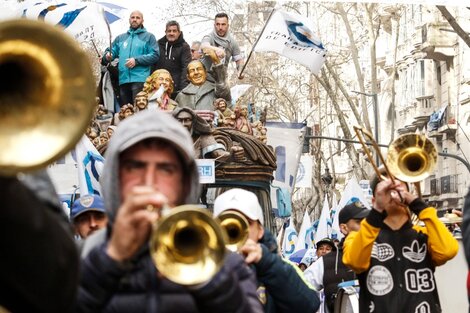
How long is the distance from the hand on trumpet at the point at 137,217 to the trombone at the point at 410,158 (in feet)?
12.1

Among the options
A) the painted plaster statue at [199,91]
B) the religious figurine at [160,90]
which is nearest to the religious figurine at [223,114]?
the painted plaster statue at [199,91]

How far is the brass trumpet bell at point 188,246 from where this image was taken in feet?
10.2

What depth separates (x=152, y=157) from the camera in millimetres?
3449

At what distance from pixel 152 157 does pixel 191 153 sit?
0.10 meters

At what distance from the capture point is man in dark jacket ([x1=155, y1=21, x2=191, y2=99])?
16.5 meters

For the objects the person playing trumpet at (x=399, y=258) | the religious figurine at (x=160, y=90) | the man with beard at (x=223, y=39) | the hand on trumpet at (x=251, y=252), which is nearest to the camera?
the hand on trumpet at (x=251, y=252)

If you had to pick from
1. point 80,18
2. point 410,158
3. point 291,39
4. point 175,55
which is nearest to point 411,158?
point 410,158

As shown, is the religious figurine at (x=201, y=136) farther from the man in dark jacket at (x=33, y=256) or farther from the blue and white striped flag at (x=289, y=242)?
the man in dark jacket at (x=33, y=256)

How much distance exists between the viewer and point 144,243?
3160 millimetres

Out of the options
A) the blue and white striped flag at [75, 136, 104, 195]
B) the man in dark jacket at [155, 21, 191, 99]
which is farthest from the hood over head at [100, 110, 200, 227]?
the man in dark jacket at [155, 21, 191, 99]

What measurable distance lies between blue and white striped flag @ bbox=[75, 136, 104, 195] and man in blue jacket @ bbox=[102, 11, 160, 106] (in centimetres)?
428

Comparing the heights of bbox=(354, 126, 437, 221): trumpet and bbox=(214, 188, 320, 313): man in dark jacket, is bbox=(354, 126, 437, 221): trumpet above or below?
above

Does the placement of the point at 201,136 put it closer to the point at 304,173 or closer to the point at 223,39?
the point at 223,39

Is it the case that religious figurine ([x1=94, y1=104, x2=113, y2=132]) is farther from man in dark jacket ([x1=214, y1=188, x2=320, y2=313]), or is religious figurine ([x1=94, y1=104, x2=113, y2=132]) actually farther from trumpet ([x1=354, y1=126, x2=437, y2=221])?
man in dark jacket ([x1=214, y1=188, x2=320, y2=313])
